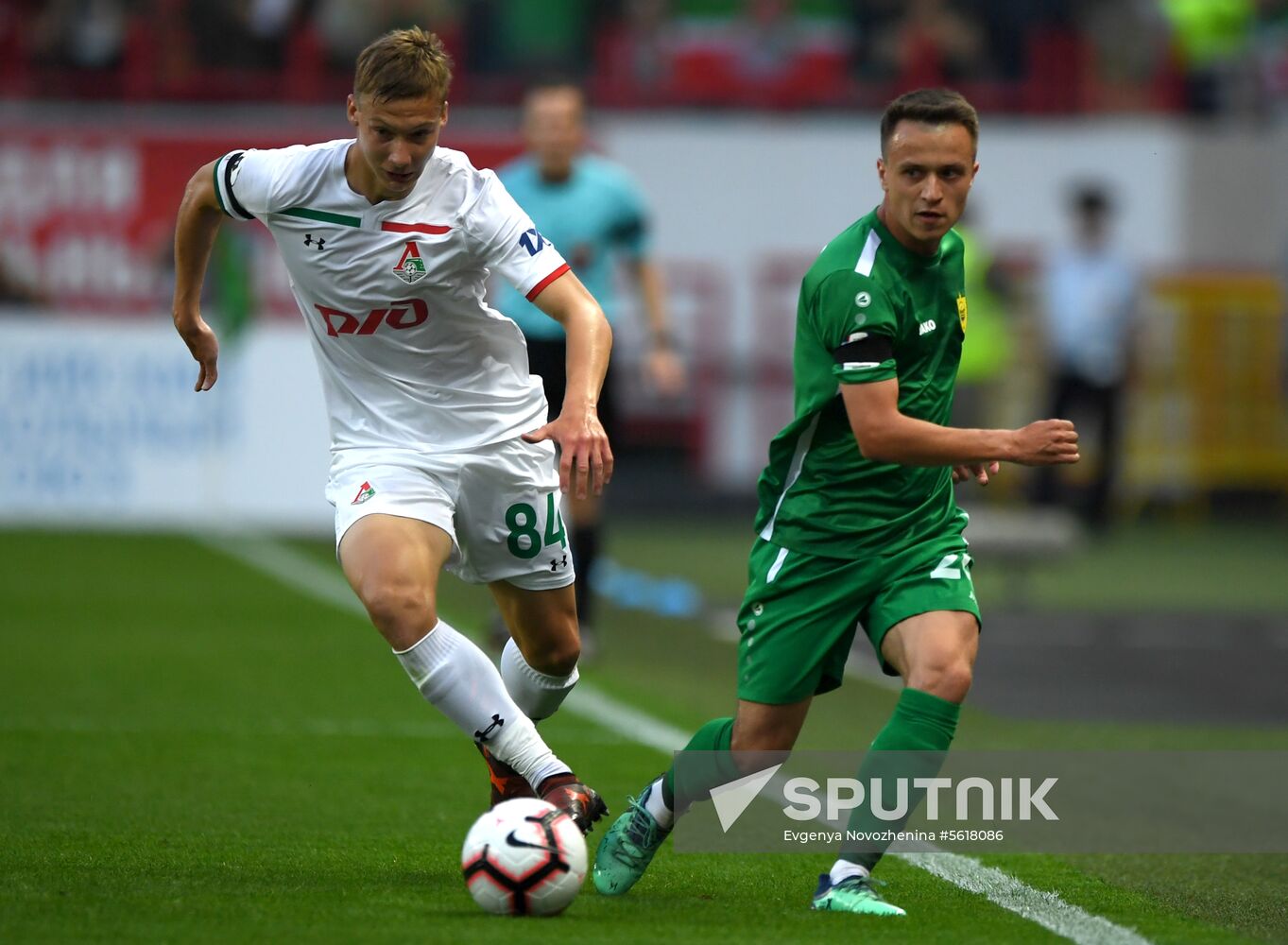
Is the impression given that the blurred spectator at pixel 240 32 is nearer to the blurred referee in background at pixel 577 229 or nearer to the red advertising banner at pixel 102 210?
the red advertising banner at pixel 102 210

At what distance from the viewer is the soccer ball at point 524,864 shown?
4.85m

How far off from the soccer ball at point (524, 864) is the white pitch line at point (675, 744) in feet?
3.52

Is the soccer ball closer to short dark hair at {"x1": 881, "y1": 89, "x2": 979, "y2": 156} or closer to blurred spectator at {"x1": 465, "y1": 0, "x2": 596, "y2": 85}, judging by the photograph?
short dark hair at {"x1": 881, "y1": 89, "x2": 979, "y2": 156}

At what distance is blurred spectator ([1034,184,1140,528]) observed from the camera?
55.3ft

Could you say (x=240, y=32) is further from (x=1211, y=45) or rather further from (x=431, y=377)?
(x=431, y=377)

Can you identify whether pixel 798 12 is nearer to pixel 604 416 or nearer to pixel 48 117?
pixel 48 117

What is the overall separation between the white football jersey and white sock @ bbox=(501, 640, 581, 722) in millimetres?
697

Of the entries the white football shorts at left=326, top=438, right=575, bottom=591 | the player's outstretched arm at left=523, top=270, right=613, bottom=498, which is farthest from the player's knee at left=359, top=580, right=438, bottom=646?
the player's outstretched arm at left=523, top=270, right=613, bottom=498

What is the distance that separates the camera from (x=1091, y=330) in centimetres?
1686

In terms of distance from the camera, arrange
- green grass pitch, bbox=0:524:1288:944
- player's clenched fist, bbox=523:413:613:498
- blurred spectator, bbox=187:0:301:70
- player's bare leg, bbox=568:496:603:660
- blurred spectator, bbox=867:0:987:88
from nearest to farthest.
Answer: green grass pitch, bbox=0:524:1288:944 < player's clenched fist, bbox=523:413:613:498 < player's bare leg, bbox=568:496:603:660 < blurred spectator, bbox=187:0:301:70 < blurred spectator, bbox=867:0:987:88

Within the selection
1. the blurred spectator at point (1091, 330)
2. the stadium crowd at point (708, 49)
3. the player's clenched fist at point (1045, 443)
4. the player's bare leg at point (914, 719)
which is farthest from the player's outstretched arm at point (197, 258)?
the stadium crowd at point (708, 49)

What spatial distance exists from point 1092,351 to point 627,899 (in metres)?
12.5

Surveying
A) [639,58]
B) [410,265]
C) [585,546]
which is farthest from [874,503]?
[639,58]

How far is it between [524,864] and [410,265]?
1.60 m
